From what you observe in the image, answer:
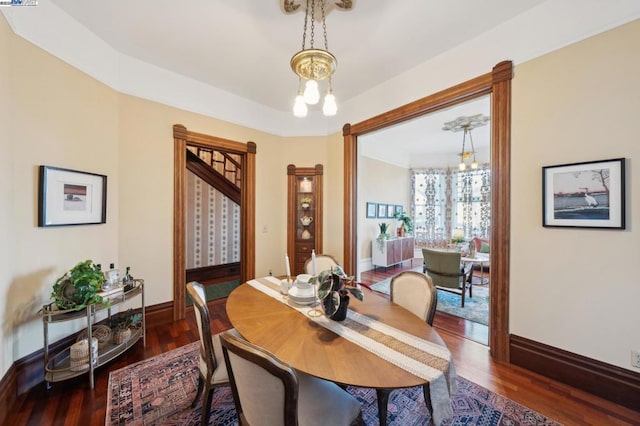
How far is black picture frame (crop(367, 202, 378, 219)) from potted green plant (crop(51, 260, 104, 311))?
4.77 metres

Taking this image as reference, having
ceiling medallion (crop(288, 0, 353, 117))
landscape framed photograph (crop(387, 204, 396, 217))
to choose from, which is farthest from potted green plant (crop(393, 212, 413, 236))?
ceiling medallion (crop(288, 0, 353, 117))

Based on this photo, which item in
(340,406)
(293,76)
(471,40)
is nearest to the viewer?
(340,406)

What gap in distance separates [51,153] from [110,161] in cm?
51

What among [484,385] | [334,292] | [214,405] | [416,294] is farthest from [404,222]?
[214,405]

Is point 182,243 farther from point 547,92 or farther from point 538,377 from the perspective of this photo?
point 547,92

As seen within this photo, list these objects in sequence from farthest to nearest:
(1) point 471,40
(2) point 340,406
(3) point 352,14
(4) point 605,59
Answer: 1. (1) point 471,40
2. (3) point 352,14
3. (4) point 605,59
4. (2) point 340,406

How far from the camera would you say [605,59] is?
5.42 feet

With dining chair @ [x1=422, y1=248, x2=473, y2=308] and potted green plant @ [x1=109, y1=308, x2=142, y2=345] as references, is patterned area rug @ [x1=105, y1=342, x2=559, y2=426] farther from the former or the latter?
dining chair @ [x1=422, y1=248, x2=473, y2=308]

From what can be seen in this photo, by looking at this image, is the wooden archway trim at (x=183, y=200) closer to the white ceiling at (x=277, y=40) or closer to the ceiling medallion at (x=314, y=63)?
the white ceiling at (x=277, y=40)

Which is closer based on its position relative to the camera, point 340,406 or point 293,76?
point 340,406

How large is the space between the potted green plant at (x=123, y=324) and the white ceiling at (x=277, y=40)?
2.41m

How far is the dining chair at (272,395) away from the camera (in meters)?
0.81

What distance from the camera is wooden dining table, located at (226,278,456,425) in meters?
0.93

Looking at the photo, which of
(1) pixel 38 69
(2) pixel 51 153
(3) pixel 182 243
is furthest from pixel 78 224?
(1) pixel 38 69
